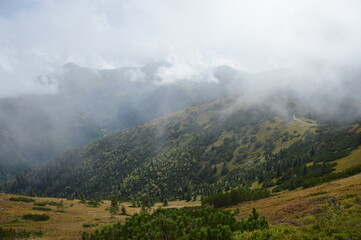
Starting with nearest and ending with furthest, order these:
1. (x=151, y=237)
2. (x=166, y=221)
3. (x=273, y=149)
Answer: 1. (x=151, y=237)
2. (x=166, y=221)
3. (x=273, y=149)

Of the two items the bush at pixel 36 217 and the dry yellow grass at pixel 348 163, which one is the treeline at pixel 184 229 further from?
the dry yellow grass at pixel 348 163

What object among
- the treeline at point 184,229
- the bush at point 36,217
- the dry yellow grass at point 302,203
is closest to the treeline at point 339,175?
the dry yellow grass at point 302,203

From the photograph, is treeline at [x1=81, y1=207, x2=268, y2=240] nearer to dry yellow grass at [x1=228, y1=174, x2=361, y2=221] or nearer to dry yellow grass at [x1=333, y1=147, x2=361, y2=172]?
dry yellow grass at [x1=228, y1=174, x2=361, y2=221]

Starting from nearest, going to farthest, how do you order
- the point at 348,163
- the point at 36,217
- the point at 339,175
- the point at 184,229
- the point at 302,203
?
the point at 184,229, the point at 302,203, the point at 36,217, the point at 339,175, the point at 348,163

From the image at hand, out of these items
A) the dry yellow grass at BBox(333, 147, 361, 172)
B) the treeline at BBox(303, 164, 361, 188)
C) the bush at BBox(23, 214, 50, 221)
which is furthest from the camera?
the dry yellow grass at BBox(333, 147, 361, 172)

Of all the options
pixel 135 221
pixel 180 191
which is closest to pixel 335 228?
pixel 135 221

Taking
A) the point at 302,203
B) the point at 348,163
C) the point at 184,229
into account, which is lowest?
the point at 302,203

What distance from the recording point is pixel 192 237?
14.4 meters

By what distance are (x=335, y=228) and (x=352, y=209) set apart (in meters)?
6.09

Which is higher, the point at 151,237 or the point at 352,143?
the point at 352,143

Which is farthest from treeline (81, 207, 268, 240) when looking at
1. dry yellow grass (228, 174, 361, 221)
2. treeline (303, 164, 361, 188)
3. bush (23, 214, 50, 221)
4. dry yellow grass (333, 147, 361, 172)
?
dry yellow grass (333, 147, 361, 172)

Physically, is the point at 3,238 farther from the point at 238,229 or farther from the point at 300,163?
the point at 300,163

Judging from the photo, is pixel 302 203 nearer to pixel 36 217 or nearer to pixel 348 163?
pixel 36 217

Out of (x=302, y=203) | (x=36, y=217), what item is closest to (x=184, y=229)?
(x=302, y=203)
